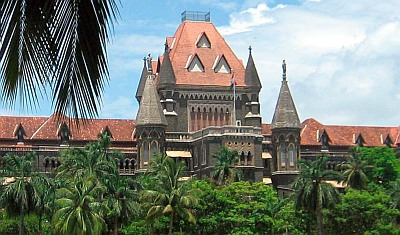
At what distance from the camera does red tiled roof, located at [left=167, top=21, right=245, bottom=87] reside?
305 feet

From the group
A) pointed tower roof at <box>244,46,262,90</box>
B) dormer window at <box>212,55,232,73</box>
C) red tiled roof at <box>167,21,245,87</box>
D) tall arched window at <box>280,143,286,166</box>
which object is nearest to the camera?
tall arched window at <box>280,143,286,166</box>

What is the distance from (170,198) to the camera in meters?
61.5

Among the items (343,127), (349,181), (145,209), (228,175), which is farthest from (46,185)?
(343,127)

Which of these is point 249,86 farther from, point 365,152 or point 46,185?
point 46,185

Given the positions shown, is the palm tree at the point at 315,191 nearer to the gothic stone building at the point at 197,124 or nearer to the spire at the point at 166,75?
the gothic stone building at the point at 197,124

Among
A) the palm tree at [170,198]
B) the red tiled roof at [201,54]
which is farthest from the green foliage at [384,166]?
the palm tree at [170,198]

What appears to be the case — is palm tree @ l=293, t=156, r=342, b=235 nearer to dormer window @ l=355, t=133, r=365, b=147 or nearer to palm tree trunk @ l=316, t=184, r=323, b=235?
palm tree trunk @ l=316, t=184, r=323, b=235

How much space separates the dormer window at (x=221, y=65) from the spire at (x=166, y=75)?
5.13m

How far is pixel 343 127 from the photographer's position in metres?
105

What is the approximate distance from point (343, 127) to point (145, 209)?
46932mm

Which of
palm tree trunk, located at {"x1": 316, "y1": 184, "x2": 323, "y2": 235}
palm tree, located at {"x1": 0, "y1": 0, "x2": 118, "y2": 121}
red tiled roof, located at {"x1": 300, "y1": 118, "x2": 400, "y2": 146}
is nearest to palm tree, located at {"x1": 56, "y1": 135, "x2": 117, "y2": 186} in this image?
palm tree trunk, located at {"x1": 316, "y1": 184, "x2": 323, "y2": 235}

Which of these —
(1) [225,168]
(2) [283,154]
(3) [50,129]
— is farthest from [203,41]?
(3) [50,129]

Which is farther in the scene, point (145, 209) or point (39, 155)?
point (39, 155)

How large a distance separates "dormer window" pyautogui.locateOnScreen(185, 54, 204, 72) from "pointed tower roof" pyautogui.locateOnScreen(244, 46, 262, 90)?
5.35m
